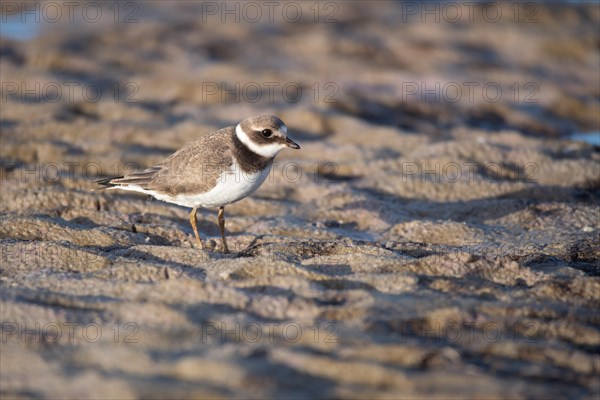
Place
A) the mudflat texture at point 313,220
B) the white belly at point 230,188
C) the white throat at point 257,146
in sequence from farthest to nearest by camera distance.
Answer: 1. the white throat at point 257,146
2. the white belly at point 230,188
3. the mudflat texture at point 313,220

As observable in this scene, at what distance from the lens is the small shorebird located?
24.0 feet

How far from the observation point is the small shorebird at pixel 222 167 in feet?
24.0

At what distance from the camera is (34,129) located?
11383 mm

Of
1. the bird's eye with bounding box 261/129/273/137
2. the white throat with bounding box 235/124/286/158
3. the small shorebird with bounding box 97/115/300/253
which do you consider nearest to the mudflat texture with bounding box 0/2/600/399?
the small shorebird with bounding box 97/115/300/253

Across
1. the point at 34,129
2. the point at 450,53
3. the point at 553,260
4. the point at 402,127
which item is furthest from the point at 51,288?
the point at 450,53

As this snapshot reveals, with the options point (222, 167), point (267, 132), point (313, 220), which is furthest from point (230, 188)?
point (313, 220)

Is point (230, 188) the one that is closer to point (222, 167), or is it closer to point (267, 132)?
point (222, 167)

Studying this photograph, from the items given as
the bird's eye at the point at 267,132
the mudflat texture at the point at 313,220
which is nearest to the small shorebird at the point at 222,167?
the bird's eye at the point at 267,132

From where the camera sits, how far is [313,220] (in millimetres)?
8688

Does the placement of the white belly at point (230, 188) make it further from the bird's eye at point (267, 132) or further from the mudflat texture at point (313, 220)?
the mudflat texture at point (313, 220)

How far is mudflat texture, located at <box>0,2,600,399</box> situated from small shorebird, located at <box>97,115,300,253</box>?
0.47m

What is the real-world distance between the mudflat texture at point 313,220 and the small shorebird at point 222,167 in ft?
1.53

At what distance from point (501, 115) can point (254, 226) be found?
25.6ft

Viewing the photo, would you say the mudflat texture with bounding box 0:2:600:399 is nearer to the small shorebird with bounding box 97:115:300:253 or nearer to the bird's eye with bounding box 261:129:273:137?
the small shorebird with bounding box 97:115:300:253
